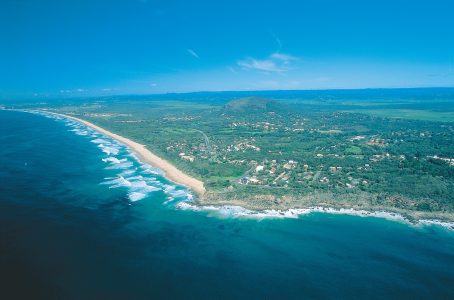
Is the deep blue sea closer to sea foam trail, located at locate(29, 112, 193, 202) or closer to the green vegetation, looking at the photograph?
sea foam trail, located at locate(29, 112, 193, 202)

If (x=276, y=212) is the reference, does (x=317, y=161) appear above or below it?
above

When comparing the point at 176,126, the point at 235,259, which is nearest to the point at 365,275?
the point at 235,259

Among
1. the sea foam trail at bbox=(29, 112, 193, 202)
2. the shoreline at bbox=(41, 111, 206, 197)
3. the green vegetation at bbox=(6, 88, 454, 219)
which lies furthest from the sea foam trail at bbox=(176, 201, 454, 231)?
the shoreline at bbox=(41, 111, 206, 197)

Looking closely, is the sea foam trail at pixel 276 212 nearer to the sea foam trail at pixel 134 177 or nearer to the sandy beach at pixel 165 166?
the sea foam trail at pixel 134 177

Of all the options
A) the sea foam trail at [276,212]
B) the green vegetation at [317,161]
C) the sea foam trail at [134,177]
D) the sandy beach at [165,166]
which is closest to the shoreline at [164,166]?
the sandy beach at [165,166]

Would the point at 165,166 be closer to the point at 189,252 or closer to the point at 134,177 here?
the point at 134,177

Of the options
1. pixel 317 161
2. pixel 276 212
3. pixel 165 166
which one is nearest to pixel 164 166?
pixel 165 166

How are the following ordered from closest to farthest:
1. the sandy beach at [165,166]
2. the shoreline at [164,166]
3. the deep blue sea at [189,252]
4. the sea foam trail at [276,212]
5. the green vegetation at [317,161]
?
the deep blue sea at [189,252]
the sea foam trail at [276,212]
the green vegetation at [317,161]
the shoreline at [164,166]
the sandy beach at [165,166]

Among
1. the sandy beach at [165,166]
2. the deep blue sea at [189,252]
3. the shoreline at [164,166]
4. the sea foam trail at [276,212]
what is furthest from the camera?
the sandy beach at [165,166]
